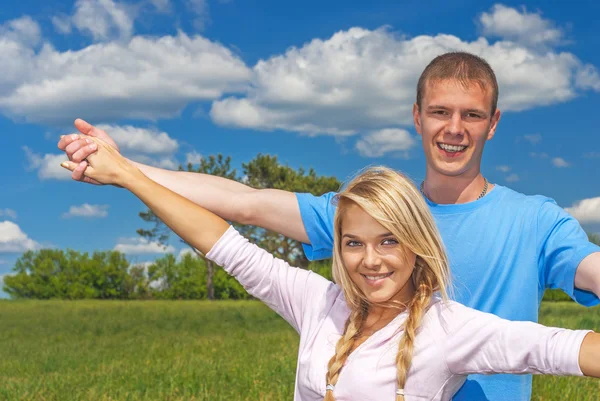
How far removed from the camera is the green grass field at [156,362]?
6.79 metres

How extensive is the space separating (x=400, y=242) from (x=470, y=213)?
74 centimetres

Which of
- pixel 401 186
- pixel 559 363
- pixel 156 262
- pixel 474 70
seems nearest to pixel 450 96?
pixel 474 70

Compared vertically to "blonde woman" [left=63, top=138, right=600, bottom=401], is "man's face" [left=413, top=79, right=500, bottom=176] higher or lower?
higher

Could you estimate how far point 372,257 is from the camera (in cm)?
255

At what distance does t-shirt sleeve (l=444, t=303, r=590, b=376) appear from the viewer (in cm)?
211

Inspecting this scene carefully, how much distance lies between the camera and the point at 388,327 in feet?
8.45

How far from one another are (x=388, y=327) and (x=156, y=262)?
57.0 meters

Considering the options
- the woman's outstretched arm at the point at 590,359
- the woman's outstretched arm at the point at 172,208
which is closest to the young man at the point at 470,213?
the woman's outstretched arm at the point at 172,208

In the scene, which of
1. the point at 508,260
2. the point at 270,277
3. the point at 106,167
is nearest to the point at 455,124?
the point at 508,260

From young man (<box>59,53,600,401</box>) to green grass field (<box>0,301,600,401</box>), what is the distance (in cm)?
336

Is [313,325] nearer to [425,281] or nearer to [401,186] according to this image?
[425,281]

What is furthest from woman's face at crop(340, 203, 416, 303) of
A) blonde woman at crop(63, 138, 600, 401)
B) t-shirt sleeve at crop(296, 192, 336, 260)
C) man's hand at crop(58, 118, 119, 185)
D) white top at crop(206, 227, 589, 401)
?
man's hand at crop(58, 118, 119, 185)

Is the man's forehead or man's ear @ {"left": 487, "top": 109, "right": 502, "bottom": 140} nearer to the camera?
the man's forehead

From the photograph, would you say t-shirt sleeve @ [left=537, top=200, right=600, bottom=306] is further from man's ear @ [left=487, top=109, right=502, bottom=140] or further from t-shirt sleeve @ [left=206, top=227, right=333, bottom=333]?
t-shirt sleeve @ [left=206, top=227, right=333, bottom=333]
